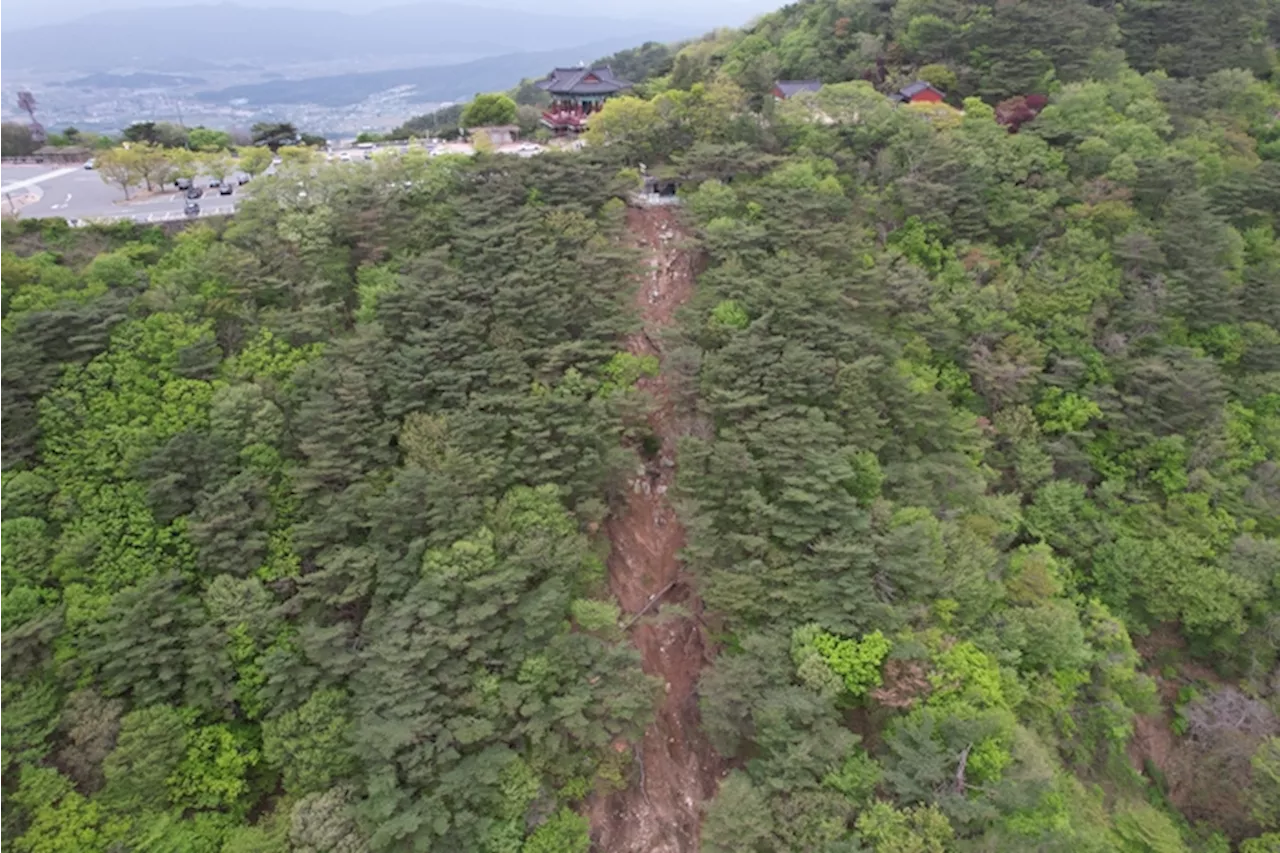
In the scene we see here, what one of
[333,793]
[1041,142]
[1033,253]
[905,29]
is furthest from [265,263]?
[905,29]

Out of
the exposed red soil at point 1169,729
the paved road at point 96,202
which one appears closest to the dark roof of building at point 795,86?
the paved road at point 96,202

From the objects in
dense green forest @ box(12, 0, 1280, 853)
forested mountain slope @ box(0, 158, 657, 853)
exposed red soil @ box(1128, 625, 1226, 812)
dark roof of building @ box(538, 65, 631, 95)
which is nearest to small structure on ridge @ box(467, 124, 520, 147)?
Result: dark roof of building @ box(538, 65, 631, 95)

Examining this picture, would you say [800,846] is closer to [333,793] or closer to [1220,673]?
[333,793]

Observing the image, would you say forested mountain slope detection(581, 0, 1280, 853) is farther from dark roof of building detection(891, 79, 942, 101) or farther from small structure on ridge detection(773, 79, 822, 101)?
small structure on ridge detection(773, 79, 822, 101)

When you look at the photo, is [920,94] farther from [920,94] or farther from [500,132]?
[500,132]

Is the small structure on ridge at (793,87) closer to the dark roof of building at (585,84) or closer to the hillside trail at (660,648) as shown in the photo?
the dark roof of building at (585,84)

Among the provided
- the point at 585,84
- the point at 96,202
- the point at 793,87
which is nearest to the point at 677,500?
the point at 96,202
